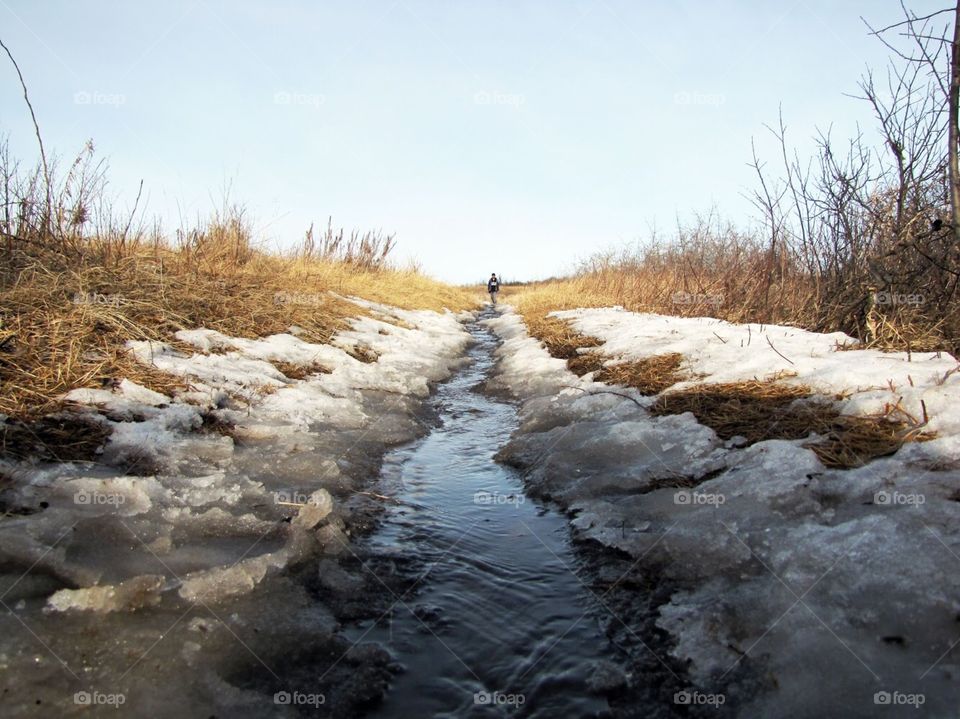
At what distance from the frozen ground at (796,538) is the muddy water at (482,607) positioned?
28 cm

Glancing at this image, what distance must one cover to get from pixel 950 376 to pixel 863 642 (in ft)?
6.95

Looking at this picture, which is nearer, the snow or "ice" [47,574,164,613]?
"ice" [47,574,164,613]

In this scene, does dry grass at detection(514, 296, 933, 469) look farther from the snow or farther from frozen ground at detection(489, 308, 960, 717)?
the snow

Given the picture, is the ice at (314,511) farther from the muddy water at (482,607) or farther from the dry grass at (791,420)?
the dry grass at (791,420)

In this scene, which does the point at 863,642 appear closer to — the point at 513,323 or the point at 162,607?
the point at 162,607

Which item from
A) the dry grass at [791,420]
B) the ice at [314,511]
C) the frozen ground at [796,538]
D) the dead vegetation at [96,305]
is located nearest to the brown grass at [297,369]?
the dead vegetation at [96,305]

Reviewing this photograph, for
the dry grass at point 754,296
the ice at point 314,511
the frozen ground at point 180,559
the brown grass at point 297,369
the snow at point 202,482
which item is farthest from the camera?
the brown grass at point 297,369

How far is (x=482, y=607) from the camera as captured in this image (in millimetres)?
2250

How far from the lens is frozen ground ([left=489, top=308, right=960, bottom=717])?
1632 mm

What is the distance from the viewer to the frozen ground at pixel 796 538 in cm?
163

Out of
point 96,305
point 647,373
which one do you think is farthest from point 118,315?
point 647,373

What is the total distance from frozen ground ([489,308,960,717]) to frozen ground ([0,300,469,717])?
1.16 m

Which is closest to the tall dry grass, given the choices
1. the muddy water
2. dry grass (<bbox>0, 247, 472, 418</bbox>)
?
dry grass (<bbox>0, 247, 472, 418</bbox>)

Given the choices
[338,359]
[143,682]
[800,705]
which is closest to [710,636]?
[800,705]
